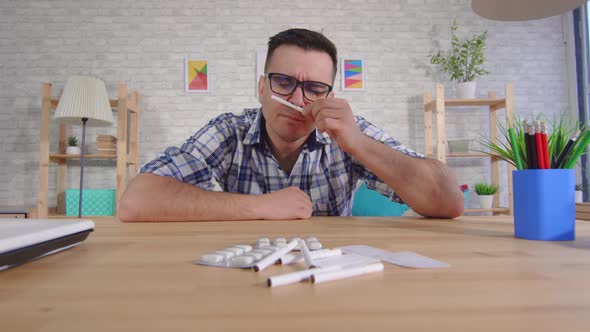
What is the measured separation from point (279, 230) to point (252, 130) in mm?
670

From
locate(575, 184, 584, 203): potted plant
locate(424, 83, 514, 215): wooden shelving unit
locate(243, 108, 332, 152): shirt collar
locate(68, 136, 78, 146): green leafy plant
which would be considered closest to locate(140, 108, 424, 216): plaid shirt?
locate(243, 108, 332, 152): shirt collar

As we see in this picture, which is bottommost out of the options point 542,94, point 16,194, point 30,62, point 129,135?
point 16,194

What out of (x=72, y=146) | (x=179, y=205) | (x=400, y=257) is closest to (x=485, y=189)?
(x=179, y=205)

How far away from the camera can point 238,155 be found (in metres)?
1.44

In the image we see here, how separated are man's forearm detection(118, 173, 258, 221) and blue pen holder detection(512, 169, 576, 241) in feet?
2.17

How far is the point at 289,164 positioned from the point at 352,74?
2179 millimetres

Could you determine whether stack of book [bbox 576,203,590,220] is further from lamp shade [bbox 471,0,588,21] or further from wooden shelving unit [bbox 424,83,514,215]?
wooden shelving unit [bbox 424,83,514,215]

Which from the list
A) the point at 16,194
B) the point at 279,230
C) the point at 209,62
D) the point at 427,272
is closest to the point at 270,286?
the point at 427,272

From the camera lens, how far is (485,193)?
3.10m

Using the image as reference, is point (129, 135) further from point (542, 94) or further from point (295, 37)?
point (542, 94)

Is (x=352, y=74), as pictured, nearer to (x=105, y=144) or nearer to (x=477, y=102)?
(x=477, y=102)

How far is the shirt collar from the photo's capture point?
1405 mm

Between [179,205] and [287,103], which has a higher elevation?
[287,103]

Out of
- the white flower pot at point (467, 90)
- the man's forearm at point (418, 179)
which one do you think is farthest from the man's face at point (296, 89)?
the white flower pot at point (467, 90)
